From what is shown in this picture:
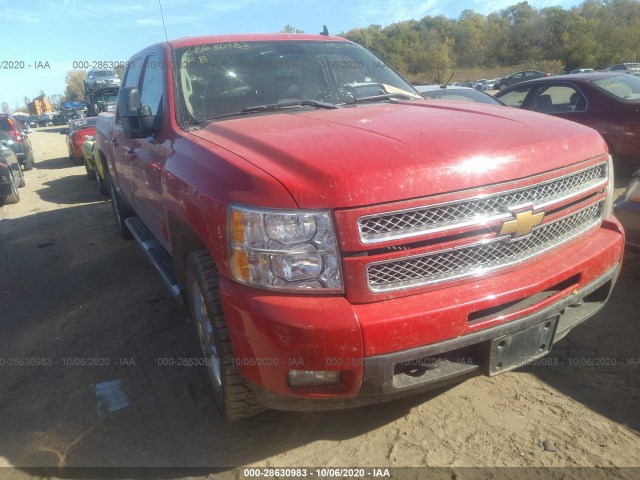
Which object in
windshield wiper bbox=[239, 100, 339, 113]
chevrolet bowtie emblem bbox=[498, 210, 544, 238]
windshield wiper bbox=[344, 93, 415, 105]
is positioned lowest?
chevrolet bowtie emblem bbox=[498, 210, 544, 238]

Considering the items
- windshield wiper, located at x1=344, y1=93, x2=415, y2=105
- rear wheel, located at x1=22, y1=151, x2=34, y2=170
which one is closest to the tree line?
rear wheel, located at x1=22, y1=151, x2=34, y2=170

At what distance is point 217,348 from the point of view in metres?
2.36

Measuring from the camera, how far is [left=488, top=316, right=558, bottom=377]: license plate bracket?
2199 millimetres

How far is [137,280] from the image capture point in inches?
194

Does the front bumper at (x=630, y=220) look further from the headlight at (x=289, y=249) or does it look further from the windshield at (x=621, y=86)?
the windshield at (x=621, y=86)

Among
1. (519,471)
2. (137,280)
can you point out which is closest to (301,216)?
(519,471)

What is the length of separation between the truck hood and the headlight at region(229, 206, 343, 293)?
0.09 metres

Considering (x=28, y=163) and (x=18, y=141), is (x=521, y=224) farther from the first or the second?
(x=28, y=163)

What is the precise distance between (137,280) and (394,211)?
3.64 m

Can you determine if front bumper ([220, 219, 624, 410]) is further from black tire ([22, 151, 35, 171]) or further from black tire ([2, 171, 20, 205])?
black tire ([22, 151, 35, 171])

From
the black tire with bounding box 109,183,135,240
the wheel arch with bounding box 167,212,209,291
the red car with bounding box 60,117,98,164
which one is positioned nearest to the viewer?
the wheel arch with bounding box 167,212,209,291

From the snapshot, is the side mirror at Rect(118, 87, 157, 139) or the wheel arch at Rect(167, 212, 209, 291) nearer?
the wheel arch at Rect(167, 212, 209, 291)

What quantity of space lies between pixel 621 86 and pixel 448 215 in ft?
21.0

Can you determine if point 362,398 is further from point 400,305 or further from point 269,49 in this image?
point 269,49
